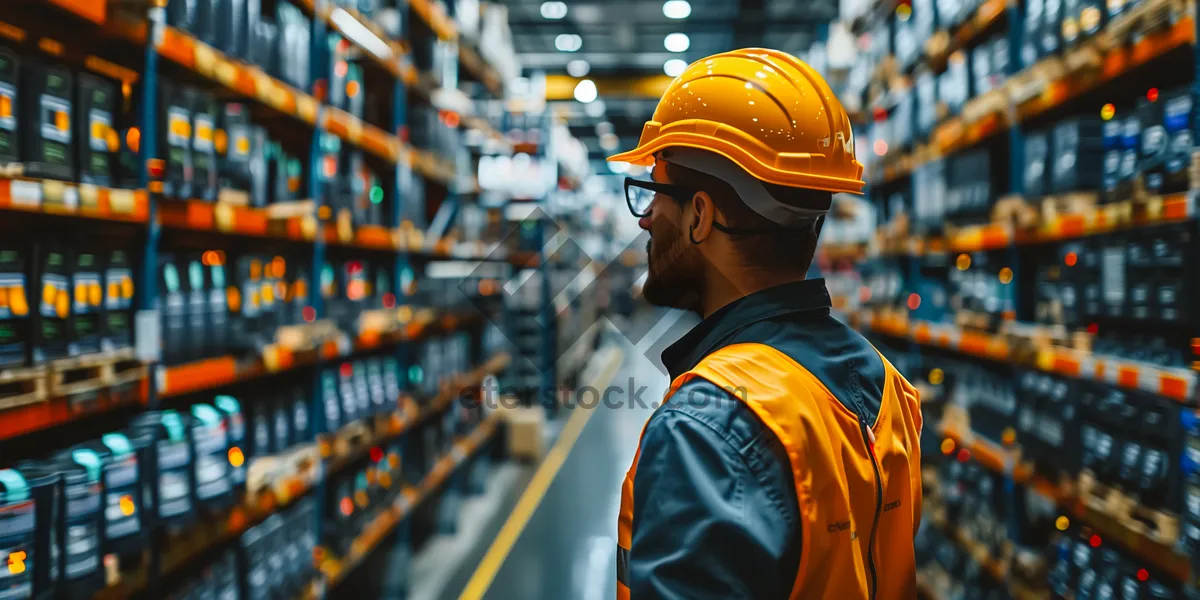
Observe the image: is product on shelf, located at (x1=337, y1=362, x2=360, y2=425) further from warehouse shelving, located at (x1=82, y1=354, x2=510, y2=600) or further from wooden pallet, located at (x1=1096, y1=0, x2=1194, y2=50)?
wooden pallet, located at (x1=1096, y1=0, x2=1194, y2=50)

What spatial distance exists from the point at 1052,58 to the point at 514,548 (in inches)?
158

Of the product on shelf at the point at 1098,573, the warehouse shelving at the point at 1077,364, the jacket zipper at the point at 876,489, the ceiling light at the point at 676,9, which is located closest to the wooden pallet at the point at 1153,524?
the product on shelf at the point at 1098,573

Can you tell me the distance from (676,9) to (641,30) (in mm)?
→ 1527

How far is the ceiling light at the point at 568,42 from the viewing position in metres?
14.3

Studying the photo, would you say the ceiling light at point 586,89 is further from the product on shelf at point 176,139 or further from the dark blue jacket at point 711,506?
the dark blue jacket at point 711,506

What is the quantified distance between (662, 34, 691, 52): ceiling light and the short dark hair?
544 inches

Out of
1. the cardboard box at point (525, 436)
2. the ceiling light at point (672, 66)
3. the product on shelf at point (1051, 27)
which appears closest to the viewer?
the product on shelf at point (1051, 27)

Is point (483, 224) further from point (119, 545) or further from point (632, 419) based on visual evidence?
point (119, 545)

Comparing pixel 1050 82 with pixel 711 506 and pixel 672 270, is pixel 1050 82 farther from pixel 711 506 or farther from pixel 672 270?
pixel 711 506

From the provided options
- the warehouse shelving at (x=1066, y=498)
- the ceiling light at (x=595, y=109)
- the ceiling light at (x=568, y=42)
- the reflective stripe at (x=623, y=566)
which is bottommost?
the warehouse shelving at (x=1066, y=498)

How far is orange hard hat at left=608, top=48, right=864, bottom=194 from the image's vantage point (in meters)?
1.32

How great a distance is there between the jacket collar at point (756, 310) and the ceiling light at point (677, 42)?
1391 centimetres

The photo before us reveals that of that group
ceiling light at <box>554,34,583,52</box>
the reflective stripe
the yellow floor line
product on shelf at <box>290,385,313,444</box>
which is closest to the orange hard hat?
the reflective stripe

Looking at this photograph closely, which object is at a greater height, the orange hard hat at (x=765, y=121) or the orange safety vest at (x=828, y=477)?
the orange hard hat at (x=765, y=121)
